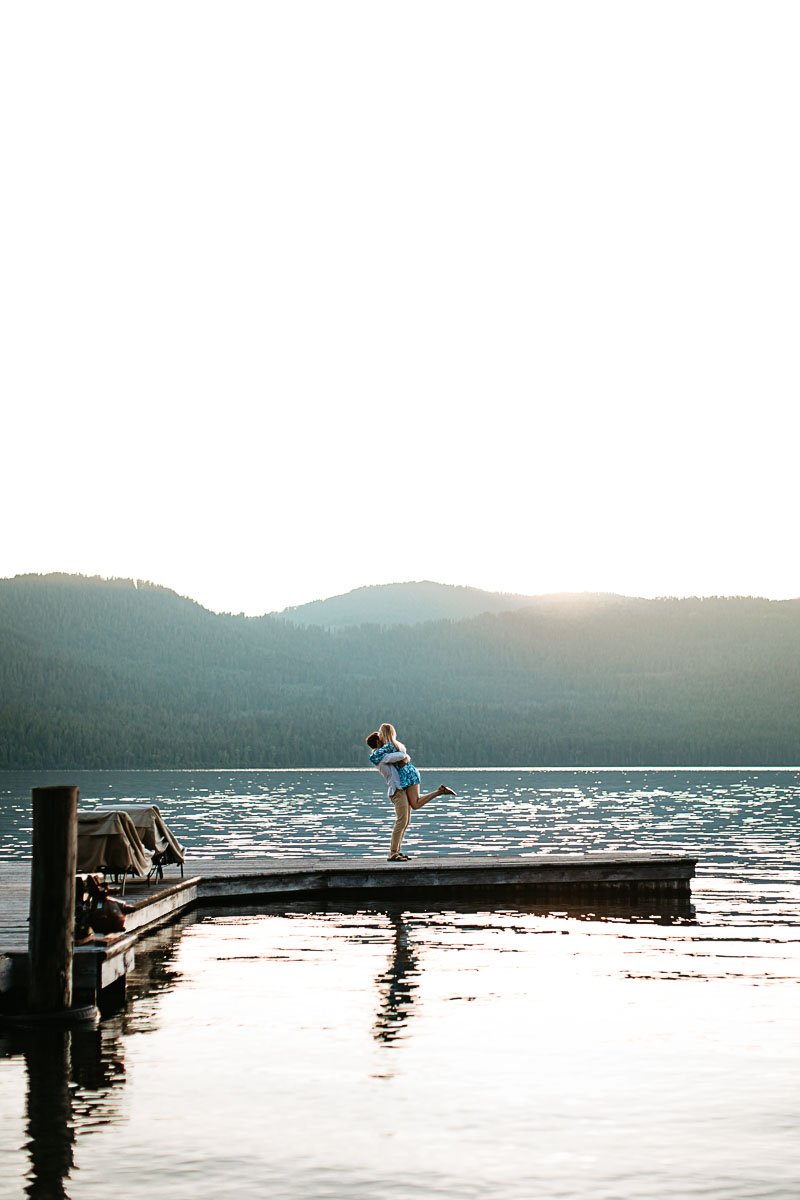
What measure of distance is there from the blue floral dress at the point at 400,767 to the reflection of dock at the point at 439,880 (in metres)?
2.70

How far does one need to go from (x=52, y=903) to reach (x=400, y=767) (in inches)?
447

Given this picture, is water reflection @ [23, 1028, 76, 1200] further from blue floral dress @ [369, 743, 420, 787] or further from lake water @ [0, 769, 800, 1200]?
blue floral dress @ [369, 743, 420, 787]

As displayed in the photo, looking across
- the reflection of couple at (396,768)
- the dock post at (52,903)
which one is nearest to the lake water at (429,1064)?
Answer: the dock post at (52,903)

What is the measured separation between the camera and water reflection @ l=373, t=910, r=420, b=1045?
16.5 meters

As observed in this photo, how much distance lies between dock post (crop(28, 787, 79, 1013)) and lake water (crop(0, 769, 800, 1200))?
0.57 meters

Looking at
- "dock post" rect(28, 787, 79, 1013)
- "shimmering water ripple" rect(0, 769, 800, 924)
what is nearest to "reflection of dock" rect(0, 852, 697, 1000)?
"shimmering water ripple" rect(0, 769, 800, 924)

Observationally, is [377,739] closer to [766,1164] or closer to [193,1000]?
[193,1000]

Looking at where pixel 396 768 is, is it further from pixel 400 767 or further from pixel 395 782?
pixel 395 782

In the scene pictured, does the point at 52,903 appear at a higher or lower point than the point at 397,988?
higher

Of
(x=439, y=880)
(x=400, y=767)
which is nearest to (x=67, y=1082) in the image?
(x=400, y=767)

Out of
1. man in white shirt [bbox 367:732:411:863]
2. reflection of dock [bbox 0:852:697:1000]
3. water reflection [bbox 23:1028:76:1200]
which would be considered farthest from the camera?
reflection of dock [bbox 0:852:697:1000]

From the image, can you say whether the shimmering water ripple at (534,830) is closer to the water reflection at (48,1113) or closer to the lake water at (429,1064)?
the lake water at (429,1064)

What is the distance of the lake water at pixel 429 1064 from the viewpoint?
36.4 ft

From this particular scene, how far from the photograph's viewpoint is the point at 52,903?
53.9ft
